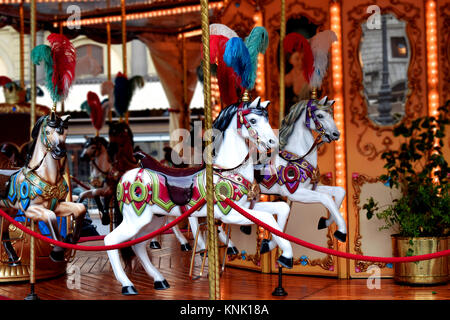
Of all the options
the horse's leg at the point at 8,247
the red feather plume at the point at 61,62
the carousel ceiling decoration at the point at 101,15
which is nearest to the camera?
the red feather plume at the point at 61,62

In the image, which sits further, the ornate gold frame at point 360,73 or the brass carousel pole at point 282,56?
the ornate gold frame at point 360,73

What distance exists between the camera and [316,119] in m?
5.83

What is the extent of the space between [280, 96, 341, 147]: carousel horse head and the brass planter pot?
4.47 ft

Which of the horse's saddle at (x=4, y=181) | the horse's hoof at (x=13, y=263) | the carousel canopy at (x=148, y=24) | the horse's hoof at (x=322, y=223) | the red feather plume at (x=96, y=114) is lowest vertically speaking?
the horse's hoof at (x=13, y=263)

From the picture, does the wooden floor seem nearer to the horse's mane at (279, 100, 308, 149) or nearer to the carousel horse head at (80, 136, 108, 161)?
the horse's mane at (279, 100, 308, 149)

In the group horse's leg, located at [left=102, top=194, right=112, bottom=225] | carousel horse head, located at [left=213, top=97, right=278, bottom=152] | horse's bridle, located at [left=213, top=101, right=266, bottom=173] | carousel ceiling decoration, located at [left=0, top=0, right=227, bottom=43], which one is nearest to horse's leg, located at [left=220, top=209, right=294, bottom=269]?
horse's bridle, located at [left=213, top=101, right=266, bottom=173]

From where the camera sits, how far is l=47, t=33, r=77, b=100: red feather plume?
218 inches

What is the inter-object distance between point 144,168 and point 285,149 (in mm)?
1528

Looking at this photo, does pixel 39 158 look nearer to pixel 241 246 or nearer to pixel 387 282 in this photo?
pixel 241 246

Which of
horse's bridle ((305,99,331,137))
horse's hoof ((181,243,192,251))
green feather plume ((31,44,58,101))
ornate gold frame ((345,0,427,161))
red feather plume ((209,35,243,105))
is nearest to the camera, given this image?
red feather plume ((209,35,243,105))

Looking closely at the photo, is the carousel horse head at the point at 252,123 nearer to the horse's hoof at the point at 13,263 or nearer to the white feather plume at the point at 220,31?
the white feather plume at the point at 220,31

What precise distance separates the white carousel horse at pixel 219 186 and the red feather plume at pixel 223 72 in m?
0.46

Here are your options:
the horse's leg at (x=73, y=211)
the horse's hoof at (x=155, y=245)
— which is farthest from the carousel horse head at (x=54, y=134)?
the horse's hoof at (x=155, y=245)

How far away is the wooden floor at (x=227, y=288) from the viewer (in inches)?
214
